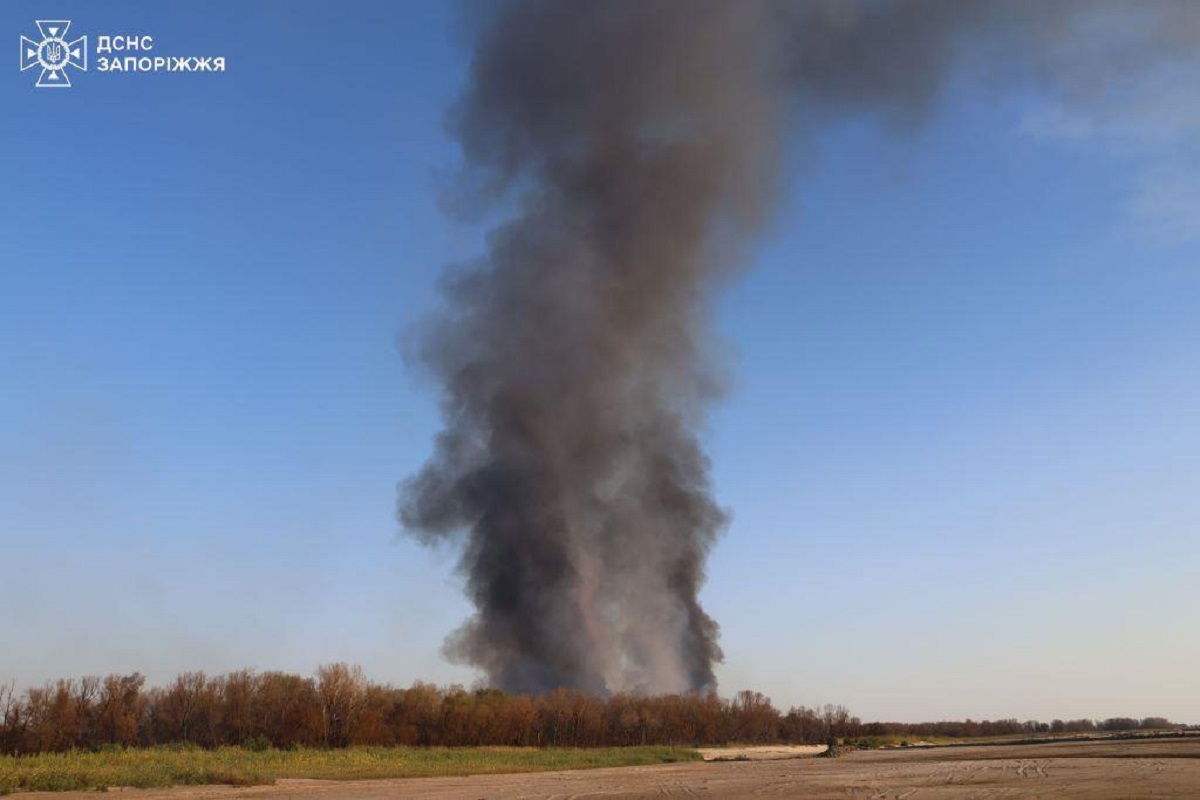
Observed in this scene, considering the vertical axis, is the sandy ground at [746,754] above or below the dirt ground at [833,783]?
below

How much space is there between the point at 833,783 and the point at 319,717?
120 feet

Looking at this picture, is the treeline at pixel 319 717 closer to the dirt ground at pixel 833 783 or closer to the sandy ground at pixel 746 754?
the sandy ground at pixel 746 754

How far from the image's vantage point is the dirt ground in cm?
2412

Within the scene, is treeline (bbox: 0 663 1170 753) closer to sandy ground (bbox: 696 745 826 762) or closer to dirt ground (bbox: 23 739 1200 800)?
sandy ground (bbox: 696 745 826 762)

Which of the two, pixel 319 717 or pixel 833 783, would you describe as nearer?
pixel 833 783

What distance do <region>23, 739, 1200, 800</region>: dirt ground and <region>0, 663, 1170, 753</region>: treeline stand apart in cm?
2234

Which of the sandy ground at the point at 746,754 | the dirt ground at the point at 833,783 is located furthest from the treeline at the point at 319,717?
the dirt ground at the point at 833,783

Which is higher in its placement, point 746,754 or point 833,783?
point 833,783

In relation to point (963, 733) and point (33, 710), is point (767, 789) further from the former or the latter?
point (963, 733)

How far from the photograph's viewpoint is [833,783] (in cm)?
2791

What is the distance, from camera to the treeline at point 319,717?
50.3m

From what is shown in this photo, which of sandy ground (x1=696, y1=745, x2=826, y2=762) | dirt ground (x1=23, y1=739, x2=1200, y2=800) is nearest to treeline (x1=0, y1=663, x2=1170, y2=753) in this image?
sandy ground (x1=696, y1=745, x2=826, y2=762)

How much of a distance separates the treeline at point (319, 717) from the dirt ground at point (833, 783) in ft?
73.3

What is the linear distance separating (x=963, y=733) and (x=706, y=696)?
57728 mm
